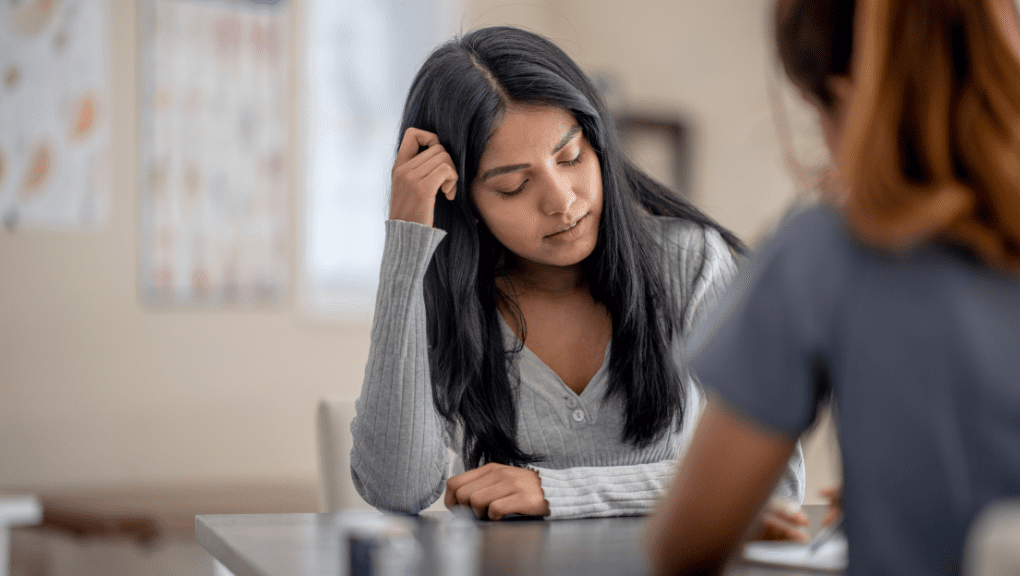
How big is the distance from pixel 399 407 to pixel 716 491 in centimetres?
69

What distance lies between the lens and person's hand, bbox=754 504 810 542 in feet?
2.90

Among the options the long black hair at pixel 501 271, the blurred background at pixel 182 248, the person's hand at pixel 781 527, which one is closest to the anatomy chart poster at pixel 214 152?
the blurred background at pixel 182 248

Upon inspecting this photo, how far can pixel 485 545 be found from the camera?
0.87 metres

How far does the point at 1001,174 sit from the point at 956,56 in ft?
0.26

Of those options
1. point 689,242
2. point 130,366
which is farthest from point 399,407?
point 130,366

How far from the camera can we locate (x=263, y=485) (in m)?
3.31

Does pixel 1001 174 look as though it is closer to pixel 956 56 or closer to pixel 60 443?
pixel 956 56

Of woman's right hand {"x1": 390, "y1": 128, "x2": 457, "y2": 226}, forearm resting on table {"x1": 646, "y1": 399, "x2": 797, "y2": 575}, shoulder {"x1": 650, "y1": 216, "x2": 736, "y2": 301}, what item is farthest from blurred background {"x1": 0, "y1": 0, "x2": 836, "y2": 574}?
forearm resting on table {"x1": 646, "y1": 399, "x2": 797, "y2": 575}

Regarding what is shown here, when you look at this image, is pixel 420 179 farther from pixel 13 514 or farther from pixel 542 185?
pixel 13 514

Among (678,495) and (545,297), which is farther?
Result: (545,297)

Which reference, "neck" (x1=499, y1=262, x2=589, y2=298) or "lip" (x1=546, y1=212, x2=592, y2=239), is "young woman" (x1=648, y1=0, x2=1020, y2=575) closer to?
"lip" (x1=546, y1=212, x2=592, y2=239)

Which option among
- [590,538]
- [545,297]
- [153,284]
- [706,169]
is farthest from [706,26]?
[590,538]

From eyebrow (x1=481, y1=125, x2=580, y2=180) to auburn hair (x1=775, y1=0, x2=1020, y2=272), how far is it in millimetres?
753

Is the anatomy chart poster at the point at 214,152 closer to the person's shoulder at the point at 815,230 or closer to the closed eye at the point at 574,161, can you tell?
the closed eye at the point at 574,161
